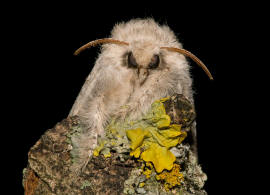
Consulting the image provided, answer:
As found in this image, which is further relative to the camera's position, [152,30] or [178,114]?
[152,30]

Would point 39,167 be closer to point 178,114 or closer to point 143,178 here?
point 143,178

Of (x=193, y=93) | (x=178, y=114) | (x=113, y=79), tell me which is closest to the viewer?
(x=178, y=114)

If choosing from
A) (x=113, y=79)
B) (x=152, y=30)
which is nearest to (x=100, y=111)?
(x=113, y=79)

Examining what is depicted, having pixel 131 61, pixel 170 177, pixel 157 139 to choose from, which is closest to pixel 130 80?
pixel 131 61

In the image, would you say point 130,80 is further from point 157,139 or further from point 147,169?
point 147,169

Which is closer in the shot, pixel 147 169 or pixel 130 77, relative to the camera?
pixel 147 169

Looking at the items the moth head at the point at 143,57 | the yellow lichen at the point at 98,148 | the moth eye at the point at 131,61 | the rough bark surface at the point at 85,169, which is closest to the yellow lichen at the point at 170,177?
the rough bark surface at the point at 85,169

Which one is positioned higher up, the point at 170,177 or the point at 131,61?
the point at 131,61
